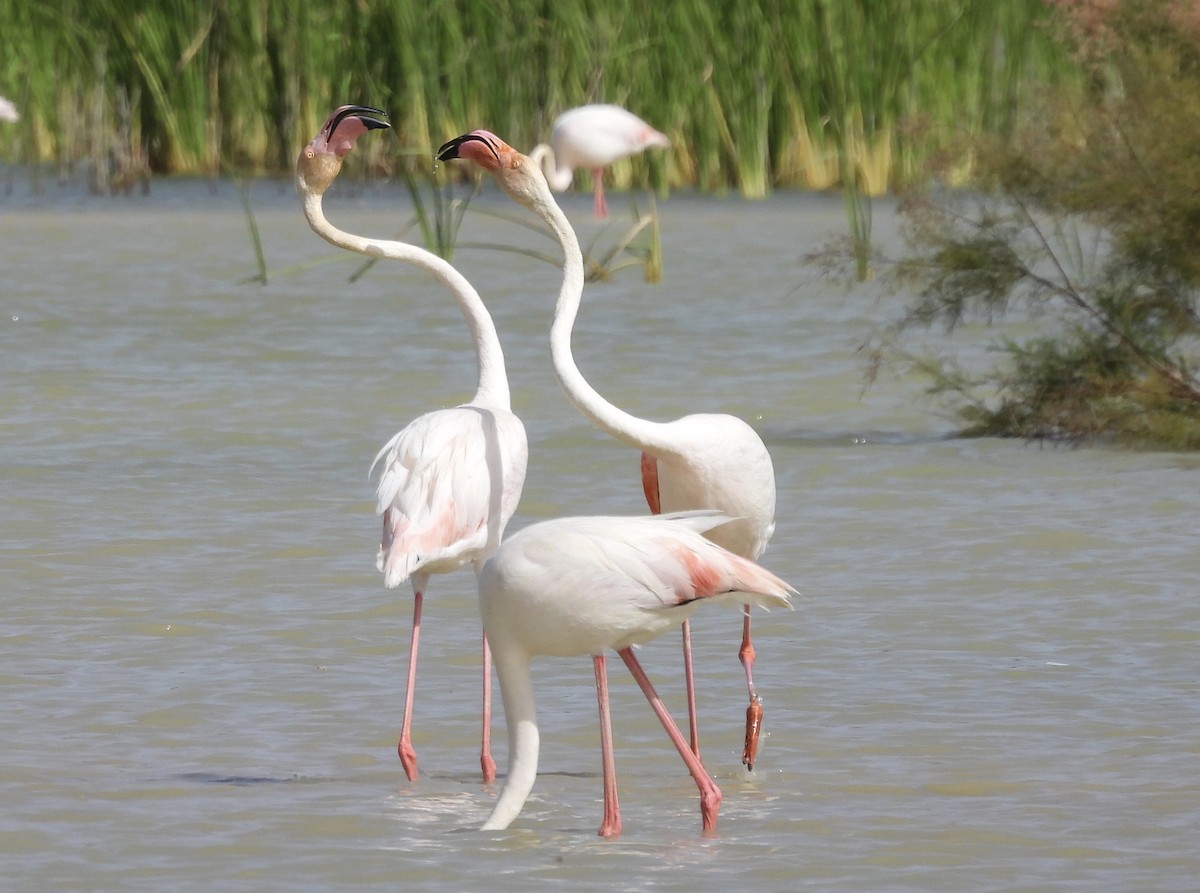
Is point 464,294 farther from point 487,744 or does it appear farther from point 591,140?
point 591,140

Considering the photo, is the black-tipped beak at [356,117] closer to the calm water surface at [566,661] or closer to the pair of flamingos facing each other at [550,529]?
the pair of flamingos facing each other at [550,529]

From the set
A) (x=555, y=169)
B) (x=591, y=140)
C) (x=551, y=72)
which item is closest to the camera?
(x=591, y=140)

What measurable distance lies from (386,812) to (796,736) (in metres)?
1.02

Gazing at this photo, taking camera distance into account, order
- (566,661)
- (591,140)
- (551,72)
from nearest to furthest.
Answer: (566,661) → (591,140) → (551,72)

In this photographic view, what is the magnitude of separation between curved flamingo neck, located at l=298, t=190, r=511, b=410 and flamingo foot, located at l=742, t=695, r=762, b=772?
97 centimetres

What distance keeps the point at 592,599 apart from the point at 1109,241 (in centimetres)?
536

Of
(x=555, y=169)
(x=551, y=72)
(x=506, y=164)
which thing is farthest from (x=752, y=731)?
(x=551, y=72)

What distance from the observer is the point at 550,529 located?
4457mm

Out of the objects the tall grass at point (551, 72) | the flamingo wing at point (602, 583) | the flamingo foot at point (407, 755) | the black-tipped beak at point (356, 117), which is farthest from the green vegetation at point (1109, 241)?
the tall grass at point (551, 72)

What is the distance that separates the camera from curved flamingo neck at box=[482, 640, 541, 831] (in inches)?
174

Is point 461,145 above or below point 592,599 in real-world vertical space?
above

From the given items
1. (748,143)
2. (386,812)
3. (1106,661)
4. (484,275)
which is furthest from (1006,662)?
(748,143)

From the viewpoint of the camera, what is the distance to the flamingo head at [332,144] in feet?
18.9

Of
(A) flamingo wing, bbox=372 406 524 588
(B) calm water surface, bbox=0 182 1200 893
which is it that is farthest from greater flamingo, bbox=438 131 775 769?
(B) calm water surface, bbox=0 182 1200 893
